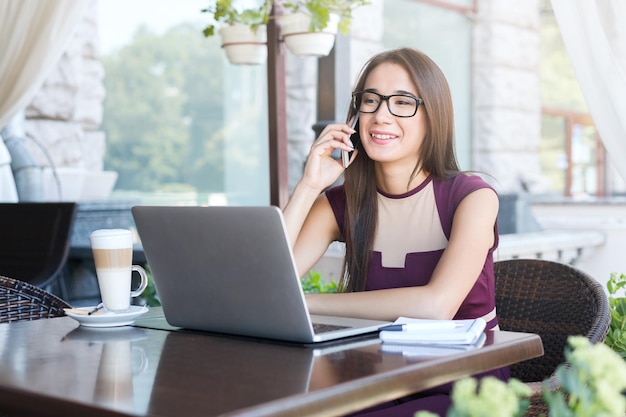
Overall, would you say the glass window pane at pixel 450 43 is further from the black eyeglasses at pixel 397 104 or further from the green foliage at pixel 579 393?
the green foliage at pixel 579 393

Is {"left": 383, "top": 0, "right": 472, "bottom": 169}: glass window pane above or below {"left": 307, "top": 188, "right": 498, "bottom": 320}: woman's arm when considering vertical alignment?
above

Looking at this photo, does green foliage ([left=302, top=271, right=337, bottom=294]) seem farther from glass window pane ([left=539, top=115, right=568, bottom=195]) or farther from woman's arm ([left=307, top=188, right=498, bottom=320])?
glass window pane ([left=539, top=115, right=568, bottom=195])

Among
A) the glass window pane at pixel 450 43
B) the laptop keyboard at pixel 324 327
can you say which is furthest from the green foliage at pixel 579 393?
the glass window pane at pixel 450 43

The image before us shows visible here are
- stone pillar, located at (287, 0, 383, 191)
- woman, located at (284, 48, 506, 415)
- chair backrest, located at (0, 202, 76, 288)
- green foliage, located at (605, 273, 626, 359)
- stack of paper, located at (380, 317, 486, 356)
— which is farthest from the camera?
stone pillar, located at (287, 0, 383, 191)

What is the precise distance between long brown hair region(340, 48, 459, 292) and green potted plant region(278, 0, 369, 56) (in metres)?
1.47

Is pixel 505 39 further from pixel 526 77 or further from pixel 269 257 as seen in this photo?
pixel 269 257

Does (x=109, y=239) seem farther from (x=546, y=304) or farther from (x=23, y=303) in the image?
(x=546, y=304)

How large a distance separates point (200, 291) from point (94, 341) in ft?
0.60

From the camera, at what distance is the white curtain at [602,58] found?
7.02 ft

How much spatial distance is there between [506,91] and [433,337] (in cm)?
696

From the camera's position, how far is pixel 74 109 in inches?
200

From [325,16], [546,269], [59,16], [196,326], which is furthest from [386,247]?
[59,16]

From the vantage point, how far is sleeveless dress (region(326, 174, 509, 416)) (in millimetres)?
1879

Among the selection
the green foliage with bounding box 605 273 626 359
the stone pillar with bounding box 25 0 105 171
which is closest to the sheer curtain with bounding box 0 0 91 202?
the stone pillar with bounding box 25 0 105 171
